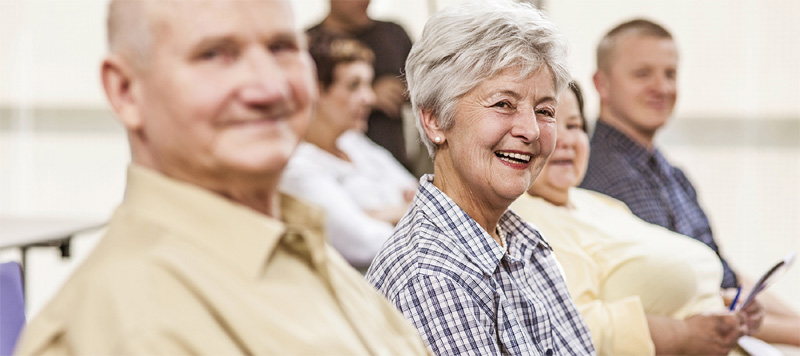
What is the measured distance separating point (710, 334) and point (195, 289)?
138cm

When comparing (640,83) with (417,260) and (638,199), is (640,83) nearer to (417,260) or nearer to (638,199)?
(638,199)

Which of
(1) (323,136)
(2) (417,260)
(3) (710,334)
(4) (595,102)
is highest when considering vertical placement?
(2) (417,260)

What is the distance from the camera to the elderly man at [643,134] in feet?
7.47

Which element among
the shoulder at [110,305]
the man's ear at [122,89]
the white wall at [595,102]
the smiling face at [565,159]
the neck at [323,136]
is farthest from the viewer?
the white wall at [595,102]

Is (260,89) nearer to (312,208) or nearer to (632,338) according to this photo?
(312,208)

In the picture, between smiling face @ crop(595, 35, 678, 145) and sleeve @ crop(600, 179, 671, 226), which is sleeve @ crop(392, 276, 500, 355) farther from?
smiling face @ crop(595, 35, 678, 145)

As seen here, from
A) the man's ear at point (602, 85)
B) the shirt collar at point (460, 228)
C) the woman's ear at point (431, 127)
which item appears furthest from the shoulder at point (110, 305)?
the man's ear at point (602, 85)

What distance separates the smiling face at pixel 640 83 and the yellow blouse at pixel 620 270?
47 cm

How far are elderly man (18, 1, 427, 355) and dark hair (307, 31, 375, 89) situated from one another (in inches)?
93.1

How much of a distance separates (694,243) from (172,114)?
1.60 m

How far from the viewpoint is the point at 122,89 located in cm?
78

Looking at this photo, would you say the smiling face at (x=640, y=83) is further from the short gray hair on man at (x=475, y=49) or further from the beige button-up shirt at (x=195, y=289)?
the beige button-up shirt at (x=195, y=289)

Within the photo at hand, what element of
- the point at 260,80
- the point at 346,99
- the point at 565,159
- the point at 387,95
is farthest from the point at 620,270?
the point at 387,95

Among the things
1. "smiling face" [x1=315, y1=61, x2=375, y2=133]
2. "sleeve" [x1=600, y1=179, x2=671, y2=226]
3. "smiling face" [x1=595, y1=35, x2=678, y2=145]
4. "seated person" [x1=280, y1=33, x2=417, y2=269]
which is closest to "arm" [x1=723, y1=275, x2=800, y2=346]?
"sleeve" [x1=600, y1=179, x2=671, y2=226]
